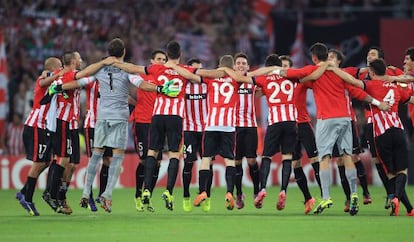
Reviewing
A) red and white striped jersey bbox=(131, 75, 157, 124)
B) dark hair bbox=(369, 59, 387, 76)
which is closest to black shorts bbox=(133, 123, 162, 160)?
red and white striped jersey bbox=(131, 75, 157, 124)

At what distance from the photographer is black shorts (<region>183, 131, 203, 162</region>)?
17609mm

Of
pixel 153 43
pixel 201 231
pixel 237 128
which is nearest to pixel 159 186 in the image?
pixel 153 43

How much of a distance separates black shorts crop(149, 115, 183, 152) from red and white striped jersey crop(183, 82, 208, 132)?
129 cm

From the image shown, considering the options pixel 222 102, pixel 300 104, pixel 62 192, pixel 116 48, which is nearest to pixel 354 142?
pixel 300 104

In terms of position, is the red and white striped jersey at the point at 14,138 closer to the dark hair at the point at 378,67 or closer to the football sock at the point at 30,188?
the football sock at the point at 30,188

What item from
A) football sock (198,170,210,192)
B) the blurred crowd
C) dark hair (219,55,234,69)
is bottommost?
football sock (198,170,210,192)

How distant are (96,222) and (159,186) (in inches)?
431

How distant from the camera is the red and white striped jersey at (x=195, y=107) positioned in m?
18.1

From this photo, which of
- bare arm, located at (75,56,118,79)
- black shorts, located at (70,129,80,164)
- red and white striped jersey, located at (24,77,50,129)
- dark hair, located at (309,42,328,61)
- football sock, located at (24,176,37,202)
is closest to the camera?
dark hair, located at (309,42,328,61)

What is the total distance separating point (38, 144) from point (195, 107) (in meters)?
3.07

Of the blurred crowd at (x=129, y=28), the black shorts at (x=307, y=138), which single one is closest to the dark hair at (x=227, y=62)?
the black shorts at (x=307, y=138)

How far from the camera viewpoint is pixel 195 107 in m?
18.3

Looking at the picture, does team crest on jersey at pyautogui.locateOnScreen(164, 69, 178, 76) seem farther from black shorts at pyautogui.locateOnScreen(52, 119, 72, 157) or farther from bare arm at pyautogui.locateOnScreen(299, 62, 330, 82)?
bare arm at pyautogui.locateOnScreen(299, 62, 330, 82)

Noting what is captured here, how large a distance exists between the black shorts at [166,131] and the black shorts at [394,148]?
2999 mm
